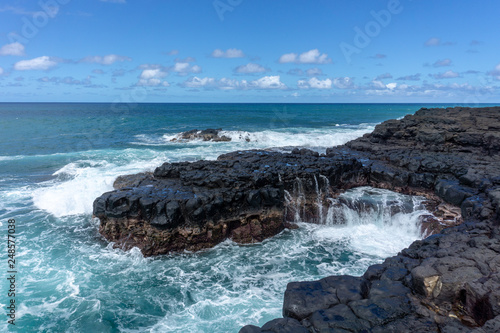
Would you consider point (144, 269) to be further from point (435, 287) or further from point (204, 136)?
point (204, 136)

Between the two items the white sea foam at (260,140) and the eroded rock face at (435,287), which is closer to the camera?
the eroded rock face at (435,287)

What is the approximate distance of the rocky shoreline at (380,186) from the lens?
681 cm

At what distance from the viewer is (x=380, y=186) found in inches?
738

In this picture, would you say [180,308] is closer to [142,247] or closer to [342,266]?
[142,247]

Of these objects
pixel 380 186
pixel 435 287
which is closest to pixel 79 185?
pixel 380 186

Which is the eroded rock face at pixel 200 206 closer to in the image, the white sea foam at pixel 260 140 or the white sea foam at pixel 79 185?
the white sea foam at pixel 79 185

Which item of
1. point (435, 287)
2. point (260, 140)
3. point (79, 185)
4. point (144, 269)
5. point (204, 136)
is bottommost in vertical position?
point (144, 269)

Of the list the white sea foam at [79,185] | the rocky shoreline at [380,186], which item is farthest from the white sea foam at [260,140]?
the white sea foam at [79,185]

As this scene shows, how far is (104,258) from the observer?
13.1 metres

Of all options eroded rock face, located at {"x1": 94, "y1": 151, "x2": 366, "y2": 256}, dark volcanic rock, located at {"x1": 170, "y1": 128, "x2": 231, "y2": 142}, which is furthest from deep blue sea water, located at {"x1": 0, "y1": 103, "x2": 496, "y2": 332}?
dark volcanic rock, located at {"x1": 170, "y1": 128, "x2": 231, "y2": 142}

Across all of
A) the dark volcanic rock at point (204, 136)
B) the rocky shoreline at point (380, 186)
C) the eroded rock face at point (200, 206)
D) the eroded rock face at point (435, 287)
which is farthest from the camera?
the dark volcanic rock at point (204, 136)

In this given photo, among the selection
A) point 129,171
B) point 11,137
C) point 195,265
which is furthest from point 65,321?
point 11,137

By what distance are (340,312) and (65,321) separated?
27.3ft

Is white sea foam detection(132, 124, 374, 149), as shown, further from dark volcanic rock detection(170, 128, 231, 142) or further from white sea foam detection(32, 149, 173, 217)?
white sea foam detection(32, 149, 173, 217)
